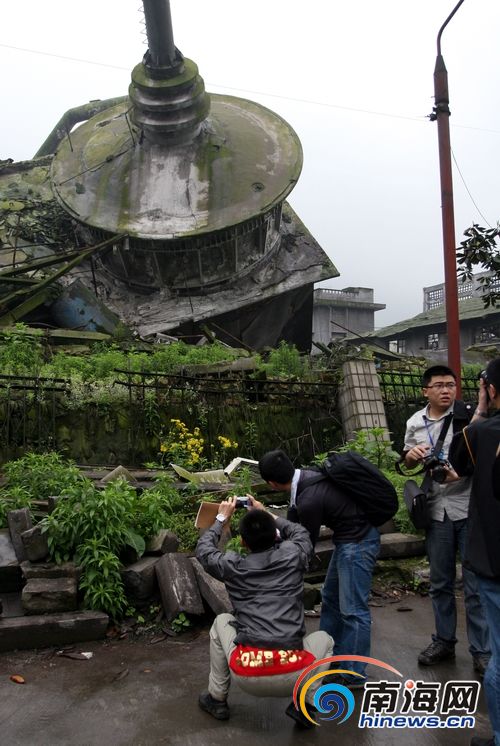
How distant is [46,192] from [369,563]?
1735cm

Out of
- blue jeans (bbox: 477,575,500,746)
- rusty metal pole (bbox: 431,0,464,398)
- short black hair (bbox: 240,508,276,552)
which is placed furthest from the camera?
rusty metal pole (bbox: 431,0,464,398)

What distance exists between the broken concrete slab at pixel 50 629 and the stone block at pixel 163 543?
0.79 m

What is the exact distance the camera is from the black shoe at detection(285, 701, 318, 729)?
3.08 metres

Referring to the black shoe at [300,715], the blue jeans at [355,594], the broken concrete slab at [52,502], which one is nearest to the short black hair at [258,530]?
the blue jeans at [355,594]

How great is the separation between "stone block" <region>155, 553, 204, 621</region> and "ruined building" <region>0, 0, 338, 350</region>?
8872mm

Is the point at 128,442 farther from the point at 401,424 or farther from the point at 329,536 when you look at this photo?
the point at 401,424

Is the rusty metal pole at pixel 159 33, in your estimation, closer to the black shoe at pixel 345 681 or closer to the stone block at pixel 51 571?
the stone block at pixel 51 571

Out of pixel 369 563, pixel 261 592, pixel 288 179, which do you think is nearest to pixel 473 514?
pixel 369 563

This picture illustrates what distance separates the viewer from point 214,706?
3262 millimetres

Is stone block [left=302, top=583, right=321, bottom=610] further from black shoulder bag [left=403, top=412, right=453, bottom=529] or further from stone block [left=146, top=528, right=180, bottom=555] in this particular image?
black shoulder bag [left=403, top=412, right=453, bottom=529]

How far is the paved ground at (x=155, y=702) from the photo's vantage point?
3.06 metres

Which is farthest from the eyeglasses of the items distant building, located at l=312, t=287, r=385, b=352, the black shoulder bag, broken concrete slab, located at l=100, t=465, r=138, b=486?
distant building, located at l=312, t=287, r=385, b=352

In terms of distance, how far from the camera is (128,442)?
7.50 m

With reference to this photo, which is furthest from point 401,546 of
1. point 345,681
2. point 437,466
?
point 345,681
